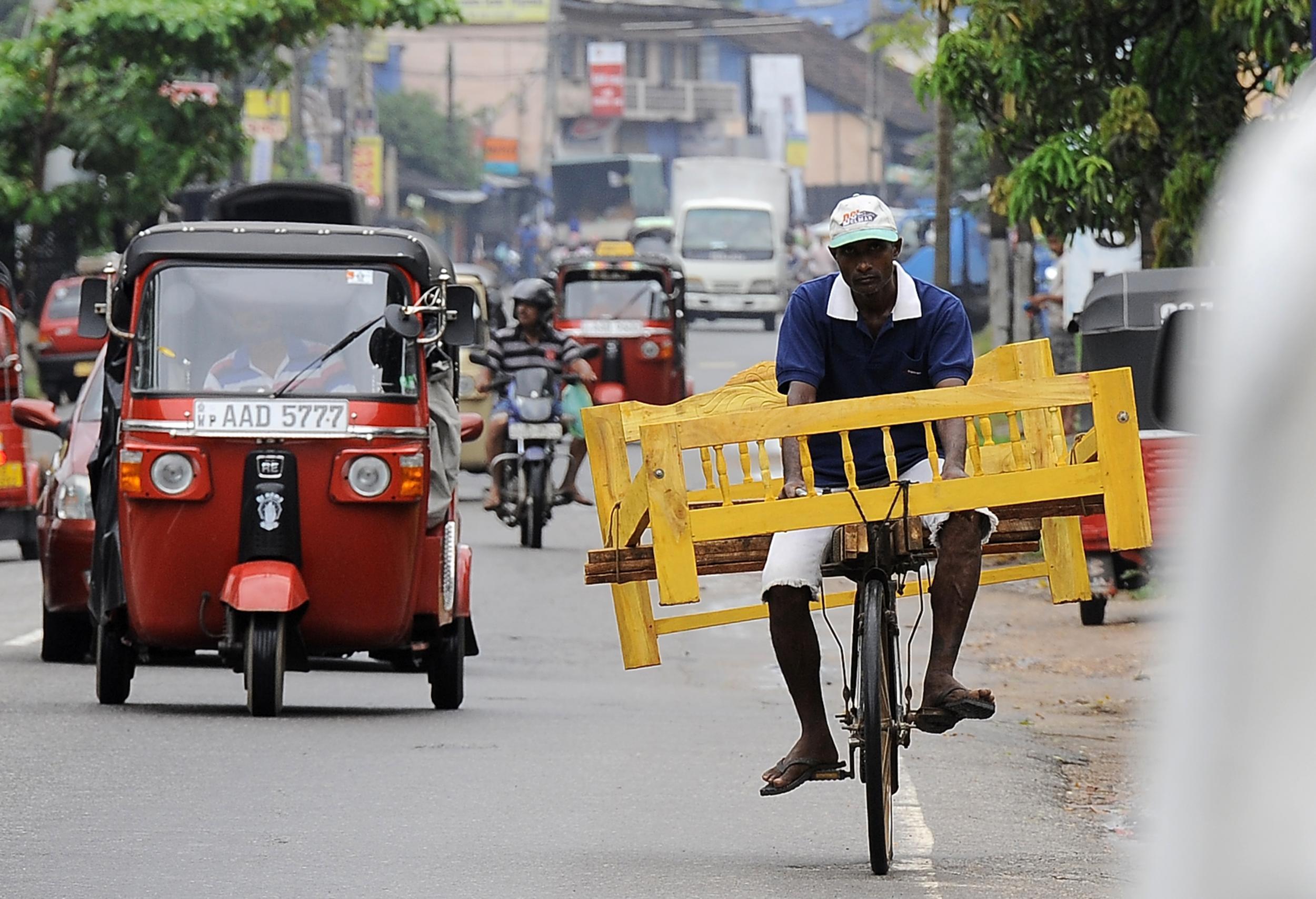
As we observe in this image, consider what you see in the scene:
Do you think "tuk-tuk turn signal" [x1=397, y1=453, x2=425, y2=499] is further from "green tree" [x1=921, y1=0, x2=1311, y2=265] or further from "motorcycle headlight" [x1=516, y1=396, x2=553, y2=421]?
"motorcycle headlight" [x1=516, y1=396, x2=553, y2=421]

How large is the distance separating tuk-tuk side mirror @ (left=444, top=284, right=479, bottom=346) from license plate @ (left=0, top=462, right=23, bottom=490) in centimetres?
719

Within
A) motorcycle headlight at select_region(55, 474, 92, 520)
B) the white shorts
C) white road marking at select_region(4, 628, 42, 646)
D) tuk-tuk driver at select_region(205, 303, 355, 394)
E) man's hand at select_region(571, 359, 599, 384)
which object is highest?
tuk-tuk driver at select_region(205, 303, 355, 394)

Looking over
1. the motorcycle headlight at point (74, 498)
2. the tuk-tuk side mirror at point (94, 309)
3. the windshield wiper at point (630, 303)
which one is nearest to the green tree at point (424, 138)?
the windshield wiper at point (630, 303)

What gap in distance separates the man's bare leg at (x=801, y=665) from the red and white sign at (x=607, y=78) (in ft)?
299

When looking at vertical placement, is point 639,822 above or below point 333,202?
below

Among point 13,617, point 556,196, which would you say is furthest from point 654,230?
point 13,617

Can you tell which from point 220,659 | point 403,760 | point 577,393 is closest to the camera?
point 403,760

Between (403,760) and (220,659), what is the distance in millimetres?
2388

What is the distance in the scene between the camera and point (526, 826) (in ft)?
25.3

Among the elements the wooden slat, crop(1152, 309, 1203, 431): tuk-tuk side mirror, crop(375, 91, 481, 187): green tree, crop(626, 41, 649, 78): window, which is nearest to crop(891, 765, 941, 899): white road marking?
the wooden slat

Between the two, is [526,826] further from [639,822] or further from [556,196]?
[556,196]

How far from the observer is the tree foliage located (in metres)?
29.1

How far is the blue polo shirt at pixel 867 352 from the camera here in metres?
7.16

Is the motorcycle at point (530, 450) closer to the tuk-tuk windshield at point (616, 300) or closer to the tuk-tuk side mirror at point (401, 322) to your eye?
the tuk-tuk side mirror at point (401, 322)
